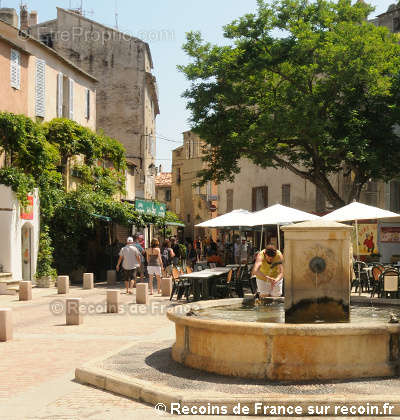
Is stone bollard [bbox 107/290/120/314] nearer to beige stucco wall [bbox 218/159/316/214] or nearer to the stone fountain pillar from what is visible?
the stone fountain pillar

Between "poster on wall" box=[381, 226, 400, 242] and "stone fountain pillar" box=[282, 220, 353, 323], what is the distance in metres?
21.2

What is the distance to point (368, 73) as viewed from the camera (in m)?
24.9

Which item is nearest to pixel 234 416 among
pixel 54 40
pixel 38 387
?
pixel 38 387

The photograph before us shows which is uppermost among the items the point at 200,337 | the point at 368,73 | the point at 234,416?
the point at 368,73

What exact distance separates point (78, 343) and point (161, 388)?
14.3ft

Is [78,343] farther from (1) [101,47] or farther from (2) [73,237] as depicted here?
(1) [101,47]

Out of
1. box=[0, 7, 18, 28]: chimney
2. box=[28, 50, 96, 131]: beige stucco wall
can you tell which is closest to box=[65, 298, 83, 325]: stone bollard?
box=[28, 50, 96, 131]: beige stucco wall

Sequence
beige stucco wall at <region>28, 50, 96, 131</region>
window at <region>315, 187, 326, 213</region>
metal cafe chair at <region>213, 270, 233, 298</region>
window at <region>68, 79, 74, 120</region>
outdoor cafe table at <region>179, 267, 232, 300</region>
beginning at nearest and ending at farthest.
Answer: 1. outdoor cafe table at <region>179, 267, 232, 300</region>
2. metal cafe chair at <region>213, 270, 233, 298</region>
3. beige stucco wall at <region>28, 50, 96, 131</region>
4. window at <region>68, 79, 74, 120</region>
5. window at <region>315, 187, 326, 213</region>

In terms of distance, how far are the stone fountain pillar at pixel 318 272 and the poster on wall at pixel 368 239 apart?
2136 cm

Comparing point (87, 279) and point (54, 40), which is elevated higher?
point (54, 40)

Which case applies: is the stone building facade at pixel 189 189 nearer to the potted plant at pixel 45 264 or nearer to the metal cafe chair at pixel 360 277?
the potted plant at pixel 45 264

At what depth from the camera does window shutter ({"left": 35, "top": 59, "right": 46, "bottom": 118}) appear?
2780 cm

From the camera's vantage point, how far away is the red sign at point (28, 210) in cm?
2433

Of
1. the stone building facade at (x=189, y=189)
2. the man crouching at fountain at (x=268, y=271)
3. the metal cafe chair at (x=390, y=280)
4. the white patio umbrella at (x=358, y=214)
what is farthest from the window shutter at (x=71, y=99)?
the stone building facade at (x=189, y=189)
